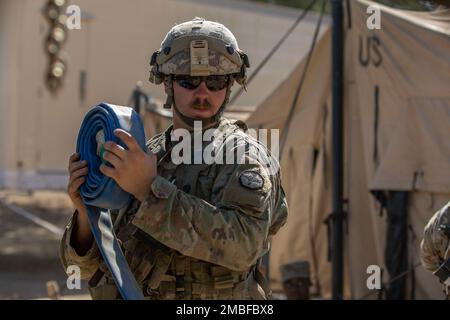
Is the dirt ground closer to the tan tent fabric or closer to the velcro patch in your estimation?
the tan tent fabric

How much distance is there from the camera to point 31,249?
38.3 ft

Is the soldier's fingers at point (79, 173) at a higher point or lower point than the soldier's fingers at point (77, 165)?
lower

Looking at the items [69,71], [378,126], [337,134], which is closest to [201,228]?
[378,126]

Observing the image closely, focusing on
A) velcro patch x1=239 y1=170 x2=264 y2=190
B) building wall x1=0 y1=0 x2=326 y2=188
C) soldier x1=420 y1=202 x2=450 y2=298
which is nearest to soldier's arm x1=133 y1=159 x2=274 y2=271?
velcro patch x1=239 y1=170 x2=264 y2=190

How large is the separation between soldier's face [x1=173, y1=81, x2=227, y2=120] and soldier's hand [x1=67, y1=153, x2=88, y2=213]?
1.03 ft

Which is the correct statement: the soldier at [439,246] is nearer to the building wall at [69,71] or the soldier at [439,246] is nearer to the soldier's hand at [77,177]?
the soldier's hand at [77,177]

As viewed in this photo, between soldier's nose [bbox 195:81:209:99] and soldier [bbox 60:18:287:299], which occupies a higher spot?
soldier's nose [bbox 195:81:209:99]

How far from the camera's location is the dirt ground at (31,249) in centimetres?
834

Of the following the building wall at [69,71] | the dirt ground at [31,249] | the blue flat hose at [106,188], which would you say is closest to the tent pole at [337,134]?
the dirt ground at [31,249]

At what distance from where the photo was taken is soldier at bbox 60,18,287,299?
7.54 feet

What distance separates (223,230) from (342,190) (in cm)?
441

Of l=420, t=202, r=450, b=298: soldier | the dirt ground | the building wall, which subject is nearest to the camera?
l=420, t=202, r=450, b=298: soldier

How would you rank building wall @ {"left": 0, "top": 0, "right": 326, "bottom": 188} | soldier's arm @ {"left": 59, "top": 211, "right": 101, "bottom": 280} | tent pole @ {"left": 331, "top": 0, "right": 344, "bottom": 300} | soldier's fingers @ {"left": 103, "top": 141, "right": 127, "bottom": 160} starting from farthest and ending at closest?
building wall @ {"left": 0, "top": 0, "right": 326, "bottom": 188} → tent pole @ {"left": 331, "top": 0, "right": 344, "bottom": 300} → soldier's arm @ {"left": 59, "top": 211, "right": 101, "bottom": 280} → soldier's fingers @ {"left": 103, "top": 141, "right": 127, "bottom": 160}

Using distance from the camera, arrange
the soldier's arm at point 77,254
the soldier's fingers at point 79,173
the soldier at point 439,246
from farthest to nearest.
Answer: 1. the soldier at point 439,246
2. the soldier's arm at point 77,254
3. the soldier's fingers at point 79,173
